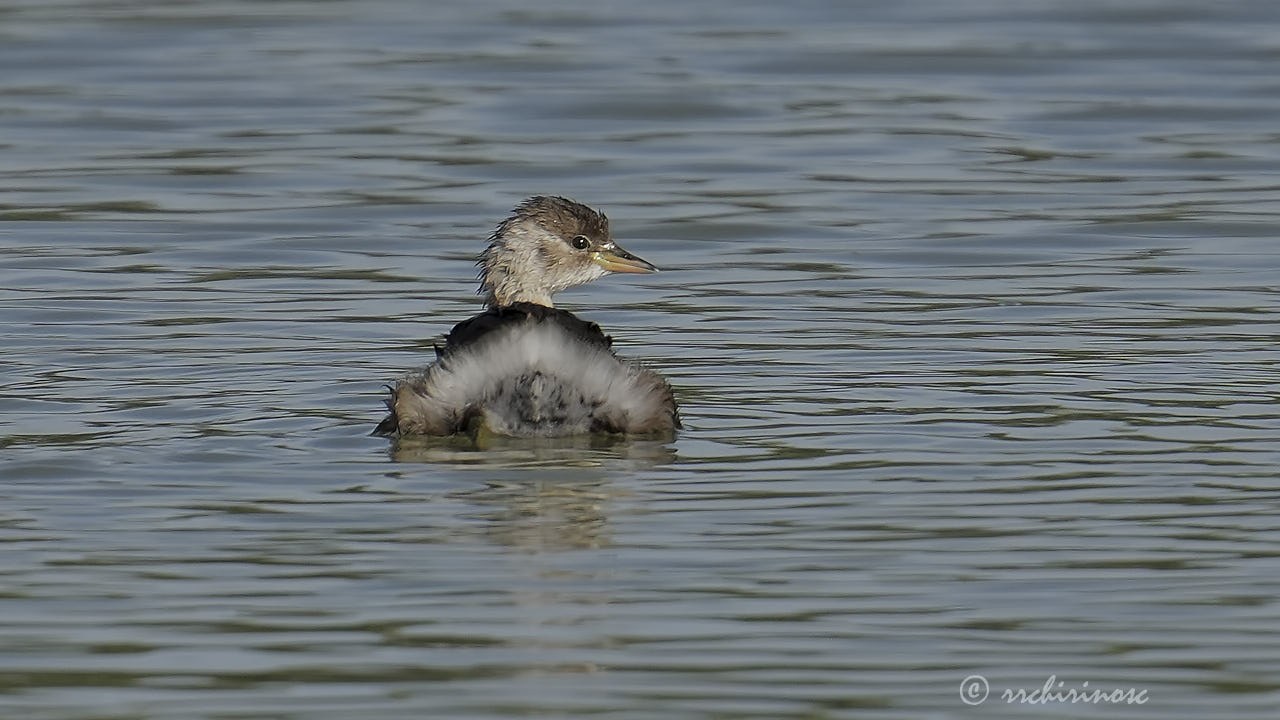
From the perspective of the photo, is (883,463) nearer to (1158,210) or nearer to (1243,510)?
(1243,510)

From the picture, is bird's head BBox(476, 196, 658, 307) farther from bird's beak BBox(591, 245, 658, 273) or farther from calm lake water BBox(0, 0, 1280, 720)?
calm lake water BBox(0, 0, 1280, 720)

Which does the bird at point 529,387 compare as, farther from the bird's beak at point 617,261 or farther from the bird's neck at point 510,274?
the bird's beak at point 617,261

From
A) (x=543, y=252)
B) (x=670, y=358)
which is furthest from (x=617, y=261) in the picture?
(x=670, y=358)

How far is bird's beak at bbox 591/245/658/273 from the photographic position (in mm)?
10711

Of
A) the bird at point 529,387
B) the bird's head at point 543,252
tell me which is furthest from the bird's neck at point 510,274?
the bird at point 529,387

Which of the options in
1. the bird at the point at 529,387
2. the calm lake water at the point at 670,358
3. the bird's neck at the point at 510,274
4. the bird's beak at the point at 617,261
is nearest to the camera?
the calm lake water at the point at 670,358

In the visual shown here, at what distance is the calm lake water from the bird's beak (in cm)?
48

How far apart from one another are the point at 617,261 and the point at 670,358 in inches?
28.7

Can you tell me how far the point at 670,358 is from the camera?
1138cm

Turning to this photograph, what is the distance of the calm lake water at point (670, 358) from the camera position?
6570mm

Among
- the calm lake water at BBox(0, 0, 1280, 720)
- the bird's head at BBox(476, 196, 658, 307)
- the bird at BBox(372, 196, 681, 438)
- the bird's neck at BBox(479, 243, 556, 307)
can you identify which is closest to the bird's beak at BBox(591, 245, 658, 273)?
the bird's head at BBox(476, 196, 658, 307)

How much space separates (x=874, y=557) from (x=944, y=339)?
13.4 feet

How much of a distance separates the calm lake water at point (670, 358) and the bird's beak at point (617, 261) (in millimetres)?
484

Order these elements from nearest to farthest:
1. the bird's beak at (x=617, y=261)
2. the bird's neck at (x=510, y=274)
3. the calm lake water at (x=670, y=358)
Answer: the calm lake water at (x=670, y=358), the bird's neck at (x=510, y=274), the bird's beak at (x=617, y=261)
